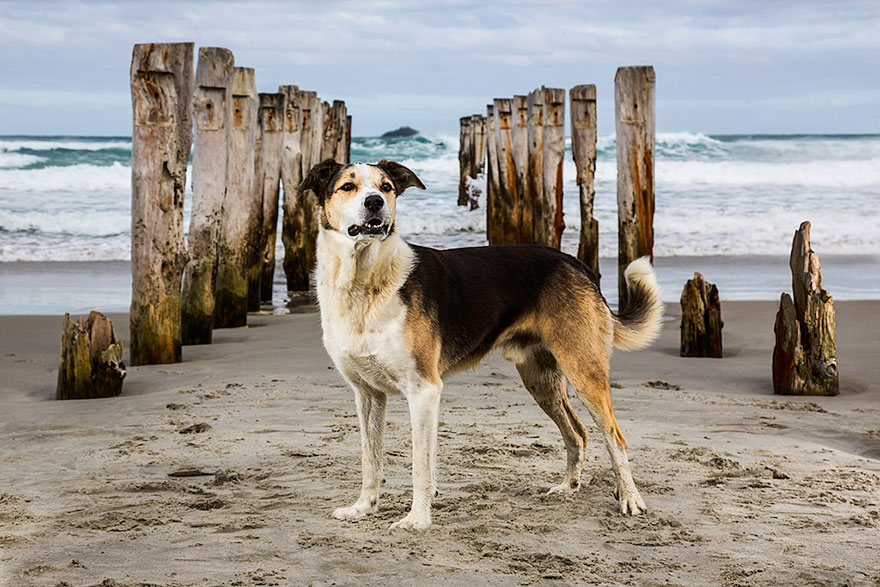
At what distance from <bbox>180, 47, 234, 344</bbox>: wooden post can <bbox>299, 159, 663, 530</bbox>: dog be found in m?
5.15

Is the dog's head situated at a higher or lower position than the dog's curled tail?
higher

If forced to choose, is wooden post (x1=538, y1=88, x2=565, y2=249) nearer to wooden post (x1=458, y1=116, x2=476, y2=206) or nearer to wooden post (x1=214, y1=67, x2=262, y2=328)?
wooden post (x1=214, y1=67, x2=262, y2=328)

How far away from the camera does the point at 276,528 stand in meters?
4.40

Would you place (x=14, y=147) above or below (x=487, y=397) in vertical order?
above

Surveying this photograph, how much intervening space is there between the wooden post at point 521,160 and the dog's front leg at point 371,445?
12070 mm

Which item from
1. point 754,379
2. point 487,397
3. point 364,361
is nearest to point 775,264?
point 754,379

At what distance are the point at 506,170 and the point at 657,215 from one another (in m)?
10.9

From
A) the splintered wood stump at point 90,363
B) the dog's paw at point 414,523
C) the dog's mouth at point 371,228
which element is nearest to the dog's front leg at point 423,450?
the dog's paw at point 414,523

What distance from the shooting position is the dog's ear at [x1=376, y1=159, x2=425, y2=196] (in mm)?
4562

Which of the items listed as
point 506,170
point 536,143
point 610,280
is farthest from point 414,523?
point 506,170

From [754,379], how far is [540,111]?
824cm

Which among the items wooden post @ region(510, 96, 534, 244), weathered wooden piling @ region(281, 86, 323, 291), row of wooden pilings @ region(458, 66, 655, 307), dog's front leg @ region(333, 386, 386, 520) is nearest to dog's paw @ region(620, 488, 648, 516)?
dog's front leg @ region(333, 386, 386, 520)

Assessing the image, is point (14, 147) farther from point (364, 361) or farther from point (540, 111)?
point (364, 361)

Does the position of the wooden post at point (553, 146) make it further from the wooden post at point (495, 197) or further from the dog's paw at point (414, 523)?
Answer: the dog's paw at point (414, 523)
